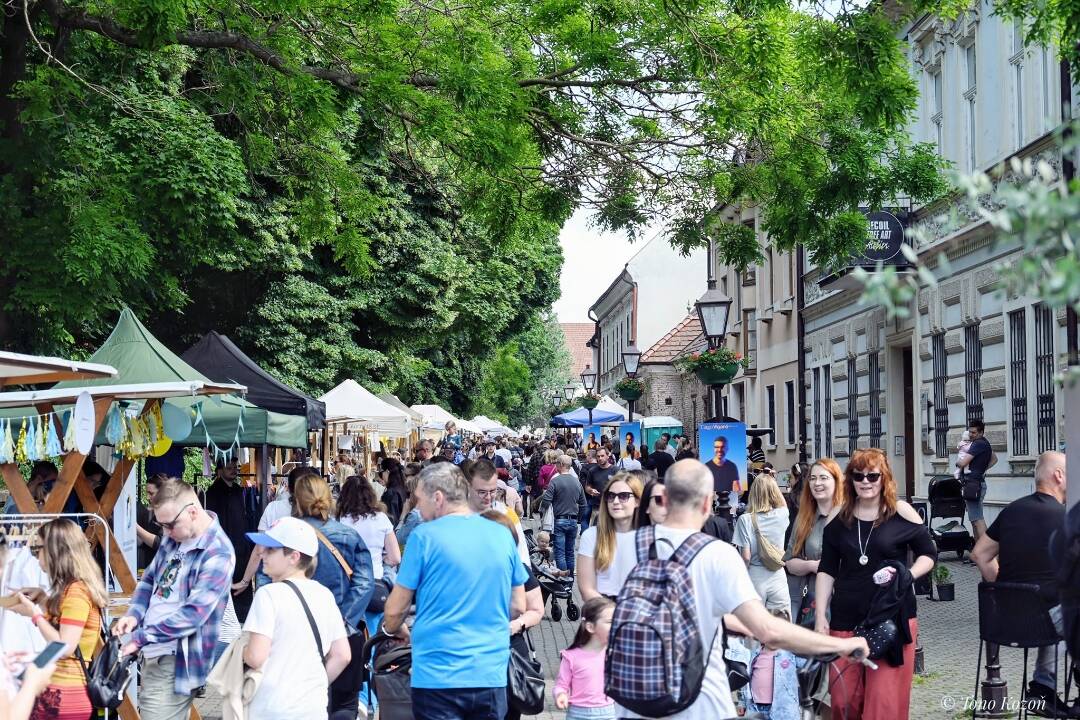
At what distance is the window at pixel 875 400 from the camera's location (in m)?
26.0

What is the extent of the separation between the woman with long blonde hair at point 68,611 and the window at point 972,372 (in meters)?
15.7

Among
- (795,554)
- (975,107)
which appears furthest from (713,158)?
(975,107)

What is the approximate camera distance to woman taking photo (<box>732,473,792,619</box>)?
31.4ft

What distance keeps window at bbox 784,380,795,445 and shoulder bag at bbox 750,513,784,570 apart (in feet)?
81.4

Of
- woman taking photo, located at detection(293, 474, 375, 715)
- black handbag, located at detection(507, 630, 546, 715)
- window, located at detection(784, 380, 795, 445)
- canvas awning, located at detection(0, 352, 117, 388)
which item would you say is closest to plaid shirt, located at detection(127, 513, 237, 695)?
woman taking photo, located at detection(293, 474, 375, 715)

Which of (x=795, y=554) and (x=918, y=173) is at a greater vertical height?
(x=918, y=173)

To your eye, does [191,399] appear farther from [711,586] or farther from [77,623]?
[711,586]

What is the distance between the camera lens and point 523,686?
6.45 metres

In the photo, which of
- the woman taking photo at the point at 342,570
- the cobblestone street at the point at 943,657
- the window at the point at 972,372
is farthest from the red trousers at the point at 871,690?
the window at the point at 972,372

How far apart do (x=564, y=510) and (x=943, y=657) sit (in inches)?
253

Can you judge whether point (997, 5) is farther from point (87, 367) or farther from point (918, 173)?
point (87, 367)

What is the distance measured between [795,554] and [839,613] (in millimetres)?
1950

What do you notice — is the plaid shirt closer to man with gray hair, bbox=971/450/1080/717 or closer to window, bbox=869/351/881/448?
man with gray hair, bbox=971/450/1080/717

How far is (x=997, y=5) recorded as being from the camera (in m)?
9.66
